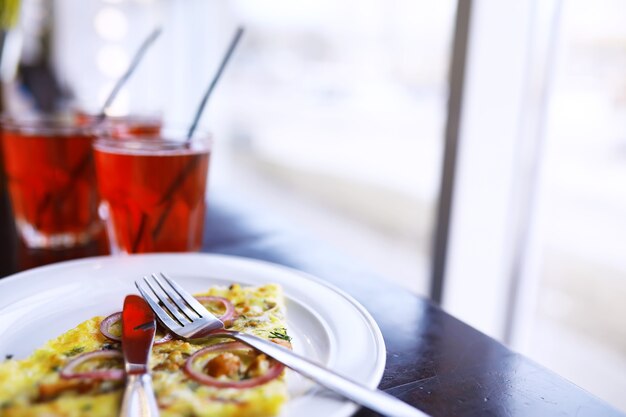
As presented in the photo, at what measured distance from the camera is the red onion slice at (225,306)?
1.93 ft

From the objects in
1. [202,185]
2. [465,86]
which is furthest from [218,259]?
[465,86]

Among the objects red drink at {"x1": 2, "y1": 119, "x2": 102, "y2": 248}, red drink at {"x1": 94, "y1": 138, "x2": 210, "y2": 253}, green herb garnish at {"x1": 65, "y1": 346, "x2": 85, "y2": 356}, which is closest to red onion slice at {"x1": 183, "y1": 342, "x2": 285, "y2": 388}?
green herb garnish at {"x1": 65, "y1": 346, "x2": 85, "y2": 356}

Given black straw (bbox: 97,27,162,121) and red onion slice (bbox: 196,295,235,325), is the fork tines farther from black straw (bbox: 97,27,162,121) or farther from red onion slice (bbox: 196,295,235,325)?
black straw (bbox: 97,27,162,121)

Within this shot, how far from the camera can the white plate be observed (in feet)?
1.54

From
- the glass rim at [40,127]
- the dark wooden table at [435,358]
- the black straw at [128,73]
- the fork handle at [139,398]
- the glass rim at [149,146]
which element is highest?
the black straw at [128,73]

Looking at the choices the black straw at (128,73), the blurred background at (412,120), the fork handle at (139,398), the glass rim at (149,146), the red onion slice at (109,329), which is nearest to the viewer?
the fork handle at (139,398)

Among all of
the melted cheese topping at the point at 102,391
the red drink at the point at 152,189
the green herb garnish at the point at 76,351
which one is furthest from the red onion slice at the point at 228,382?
the red drink at the point at 152,189

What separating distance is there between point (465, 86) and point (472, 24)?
174 mm

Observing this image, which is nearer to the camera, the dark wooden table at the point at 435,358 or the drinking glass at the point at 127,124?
the dark wooden table at the point at 435,358

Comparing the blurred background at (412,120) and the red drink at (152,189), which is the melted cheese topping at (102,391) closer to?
the red drink at (152,189)

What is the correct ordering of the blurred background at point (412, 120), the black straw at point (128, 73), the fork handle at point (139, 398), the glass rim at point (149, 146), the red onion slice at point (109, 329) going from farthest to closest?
the blurred background at point (412, 120) → the black straw at point (128, 73) → the glass rim at point (149, 146) → the red onion slice at point (109, 329) → the fork handle at point (139, 398)

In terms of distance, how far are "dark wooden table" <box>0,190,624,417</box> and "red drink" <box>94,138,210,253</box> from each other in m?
0.11

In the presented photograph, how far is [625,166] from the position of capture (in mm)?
2527

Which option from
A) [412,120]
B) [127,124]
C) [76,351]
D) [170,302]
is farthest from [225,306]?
[412,120]
